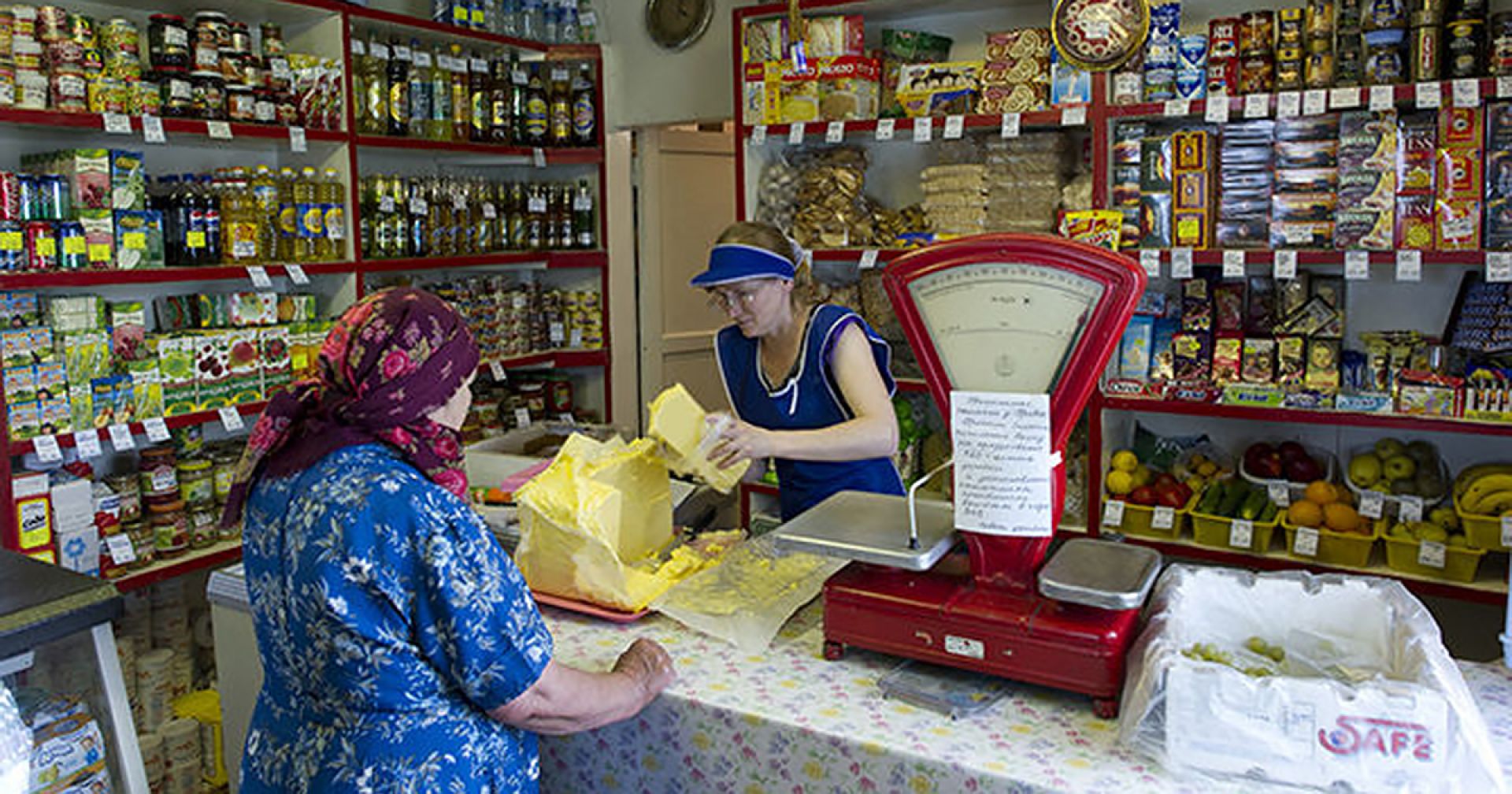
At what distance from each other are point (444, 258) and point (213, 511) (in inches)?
47.7

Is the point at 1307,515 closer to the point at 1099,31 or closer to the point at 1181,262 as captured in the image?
the point at 1181,262

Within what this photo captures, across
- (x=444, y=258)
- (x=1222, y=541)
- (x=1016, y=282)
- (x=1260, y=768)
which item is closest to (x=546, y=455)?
(x=444, y=258)

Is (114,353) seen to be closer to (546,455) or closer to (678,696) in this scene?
(546,455)

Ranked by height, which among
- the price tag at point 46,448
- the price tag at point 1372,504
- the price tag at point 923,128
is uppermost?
the price tag at point 923,128

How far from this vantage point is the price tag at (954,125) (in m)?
3.72

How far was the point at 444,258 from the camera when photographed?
4.34 meters

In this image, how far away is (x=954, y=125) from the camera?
3.73 meters

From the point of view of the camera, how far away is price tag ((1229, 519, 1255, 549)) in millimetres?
3465

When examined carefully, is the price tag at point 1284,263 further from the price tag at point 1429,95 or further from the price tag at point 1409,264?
the price tag at point 1429,95

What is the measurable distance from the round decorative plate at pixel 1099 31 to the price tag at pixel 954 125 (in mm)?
363

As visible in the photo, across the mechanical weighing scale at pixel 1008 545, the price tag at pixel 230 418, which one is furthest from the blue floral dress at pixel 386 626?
the price tag at pixel 230 418

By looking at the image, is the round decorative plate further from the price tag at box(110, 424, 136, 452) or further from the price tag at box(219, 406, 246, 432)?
the price tag at box(110, 424, 136, 452)

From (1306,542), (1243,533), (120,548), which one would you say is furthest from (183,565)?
(1306,542)

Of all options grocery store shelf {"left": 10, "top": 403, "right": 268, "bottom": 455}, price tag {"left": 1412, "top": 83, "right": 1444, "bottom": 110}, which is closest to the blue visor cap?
grocery store shelf {"left": 10, "top": 403, "right": 268, "bottom": 455}
